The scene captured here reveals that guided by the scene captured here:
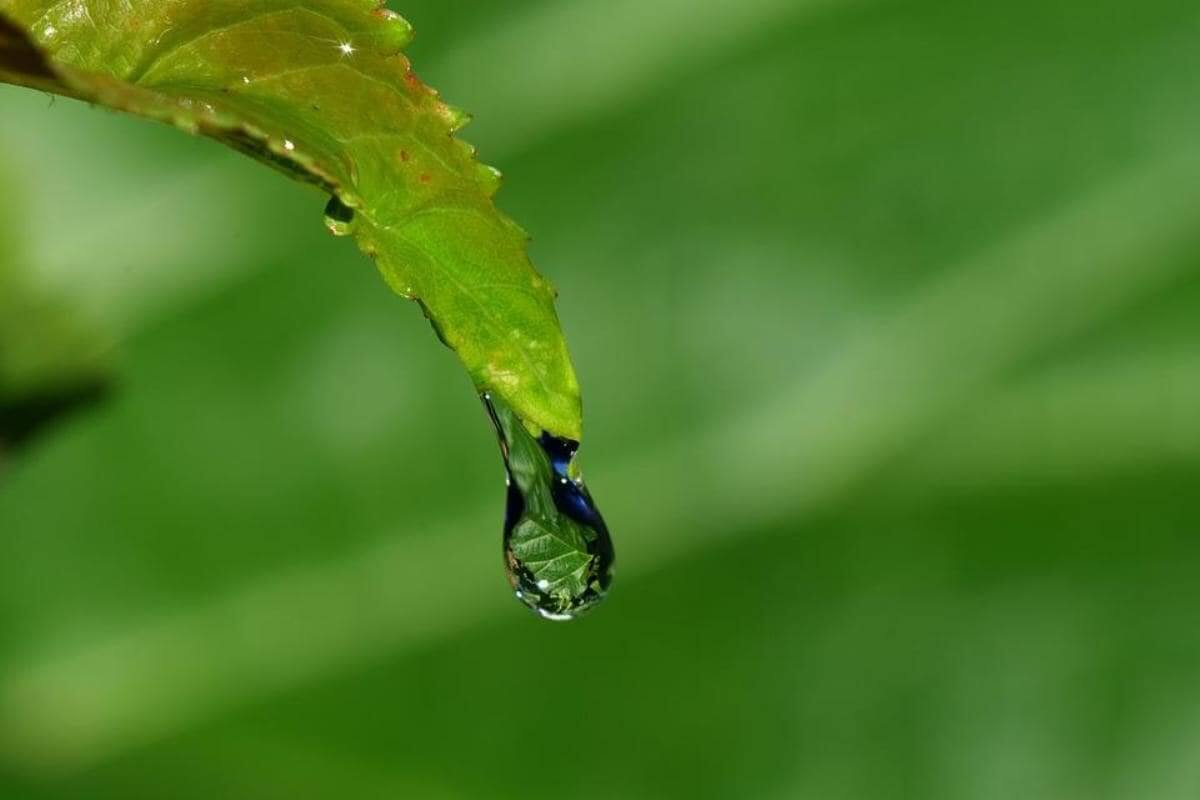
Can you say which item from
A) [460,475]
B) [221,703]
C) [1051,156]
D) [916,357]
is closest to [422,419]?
[460,475]

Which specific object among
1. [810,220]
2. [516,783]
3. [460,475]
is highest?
[810,220]

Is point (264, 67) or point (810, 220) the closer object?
point (264, 67)

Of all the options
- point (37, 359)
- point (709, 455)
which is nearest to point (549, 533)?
point (37, 359)

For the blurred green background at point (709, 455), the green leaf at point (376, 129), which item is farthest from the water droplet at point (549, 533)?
the blurred green background at point (709, 455)

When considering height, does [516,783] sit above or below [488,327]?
below

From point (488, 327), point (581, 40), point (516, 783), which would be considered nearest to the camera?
point (488, 327)

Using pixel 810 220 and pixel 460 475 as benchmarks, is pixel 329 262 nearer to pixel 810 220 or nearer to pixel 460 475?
pixel 460 475
